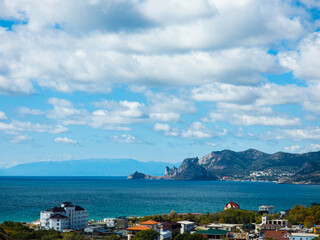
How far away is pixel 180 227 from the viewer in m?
98.6

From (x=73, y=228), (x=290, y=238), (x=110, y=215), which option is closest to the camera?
(x=290, y=238)

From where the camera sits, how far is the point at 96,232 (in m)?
94.2

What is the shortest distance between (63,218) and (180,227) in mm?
29505

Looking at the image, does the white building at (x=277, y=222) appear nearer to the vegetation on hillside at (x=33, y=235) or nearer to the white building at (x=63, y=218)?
the white building at (x=63, y=218)

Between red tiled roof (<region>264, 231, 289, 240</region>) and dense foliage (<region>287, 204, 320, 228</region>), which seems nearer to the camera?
red tiled roof (<region>264, 231, 289, 240</region>)

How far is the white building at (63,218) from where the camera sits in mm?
99956

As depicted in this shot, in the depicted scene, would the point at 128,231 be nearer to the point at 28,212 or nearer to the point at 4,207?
the point at 28,212

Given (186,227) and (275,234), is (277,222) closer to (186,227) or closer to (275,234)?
(275,234)

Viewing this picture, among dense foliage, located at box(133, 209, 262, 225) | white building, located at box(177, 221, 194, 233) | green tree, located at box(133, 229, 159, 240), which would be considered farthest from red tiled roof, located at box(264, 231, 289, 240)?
dense foliage, located at box(133, 209, 262, 225)

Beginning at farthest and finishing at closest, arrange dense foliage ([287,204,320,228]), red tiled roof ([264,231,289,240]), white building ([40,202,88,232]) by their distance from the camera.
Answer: dense foliage ([287,204,320,228])
white building ([40,202,88,232])
red tiled roof ([264,231,289,240])

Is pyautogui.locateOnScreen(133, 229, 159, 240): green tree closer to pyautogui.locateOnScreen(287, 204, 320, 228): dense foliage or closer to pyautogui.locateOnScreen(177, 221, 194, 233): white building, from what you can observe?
pyautogui.locateOnScreen(177, 221, 194, 233): white building

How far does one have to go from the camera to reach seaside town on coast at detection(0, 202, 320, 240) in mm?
84250

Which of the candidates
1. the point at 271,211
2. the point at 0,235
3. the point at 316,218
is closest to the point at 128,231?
the point at 0,235

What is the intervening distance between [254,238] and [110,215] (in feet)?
229
